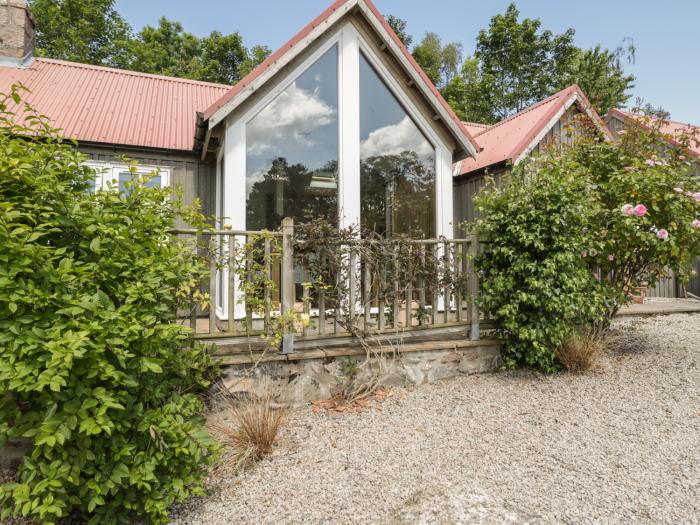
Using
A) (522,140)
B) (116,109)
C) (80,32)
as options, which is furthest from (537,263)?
(80,32)

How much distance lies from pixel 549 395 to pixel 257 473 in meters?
2.94

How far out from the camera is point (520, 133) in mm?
8461

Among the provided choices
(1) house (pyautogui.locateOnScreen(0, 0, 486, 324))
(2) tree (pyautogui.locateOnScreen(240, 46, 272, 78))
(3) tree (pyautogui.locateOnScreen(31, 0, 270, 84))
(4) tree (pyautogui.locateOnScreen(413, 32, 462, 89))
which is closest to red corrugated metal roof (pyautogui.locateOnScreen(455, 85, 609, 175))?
(1) house (pyautogui.locateOnScreen(0, 0, 486, 324))

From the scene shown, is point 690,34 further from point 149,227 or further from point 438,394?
point 149,227

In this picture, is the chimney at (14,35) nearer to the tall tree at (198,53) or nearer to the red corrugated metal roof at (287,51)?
the red corrugated metal roof at (287,51)

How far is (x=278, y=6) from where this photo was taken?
49.0ft

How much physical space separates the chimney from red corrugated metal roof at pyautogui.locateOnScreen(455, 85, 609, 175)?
29.1 feet

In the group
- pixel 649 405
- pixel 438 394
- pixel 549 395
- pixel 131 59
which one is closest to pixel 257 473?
pixel 438 394

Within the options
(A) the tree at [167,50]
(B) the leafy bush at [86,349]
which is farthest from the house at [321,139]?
(A) the tree at [167,50]

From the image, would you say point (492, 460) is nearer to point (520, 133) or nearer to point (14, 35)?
point (520, 133)

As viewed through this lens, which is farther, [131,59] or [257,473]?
[131,59]

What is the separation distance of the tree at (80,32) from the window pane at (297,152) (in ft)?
73.0

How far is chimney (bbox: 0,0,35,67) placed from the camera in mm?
7598

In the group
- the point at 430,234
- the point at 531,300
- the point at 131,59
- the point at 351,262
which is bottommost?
the point at 531,300
